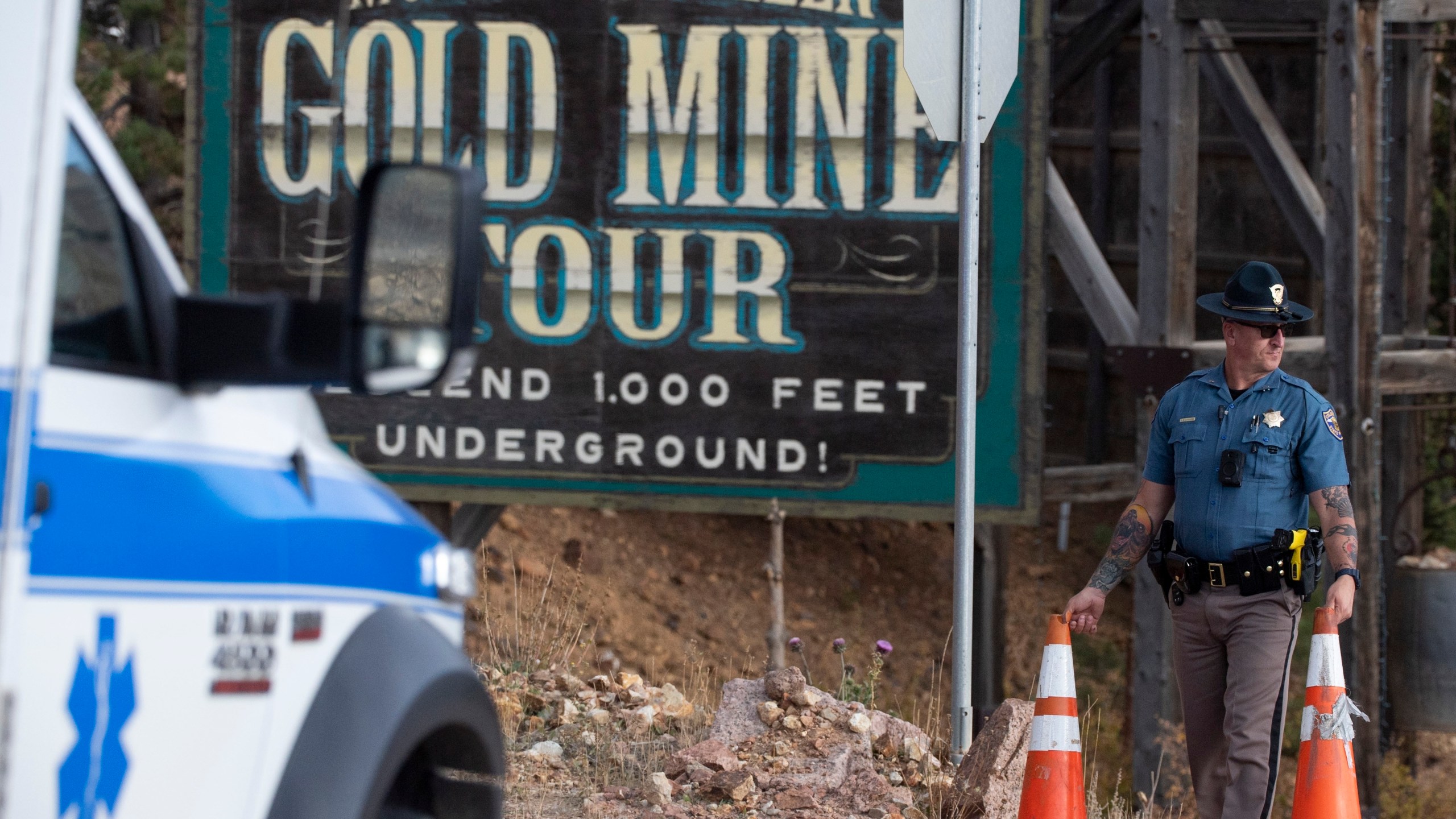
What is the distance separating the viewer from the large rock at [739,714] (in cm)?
551

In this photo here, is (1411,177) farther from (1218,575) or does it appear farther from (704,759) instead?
(704,759)

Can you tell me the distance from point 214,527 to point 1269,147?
823 centimetres

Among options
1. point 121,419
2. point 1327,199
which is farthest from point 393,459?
point 121,419

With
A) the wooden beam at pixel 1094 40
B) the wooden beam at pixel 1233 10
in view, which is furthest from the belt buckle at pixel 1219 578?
the wooden beam at pixel 1094 40

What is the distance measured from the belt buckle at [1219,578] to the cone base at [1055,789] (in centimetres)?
63

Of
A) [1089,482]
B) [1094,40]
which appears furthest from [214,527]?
[1094,40]

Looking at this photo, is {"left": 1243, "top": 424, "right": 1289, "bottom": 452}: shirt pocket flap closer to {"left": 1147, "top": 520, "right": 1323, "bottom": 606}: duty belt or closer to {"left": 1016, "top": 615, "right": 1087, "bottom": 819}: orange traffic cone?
{"left": 1147, "top": 520, "right": 1323, "bottom": 606}: duty belt

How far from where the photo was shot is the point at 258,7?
25.5ft

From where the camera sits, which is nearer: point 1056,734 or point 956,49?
point 1056,734

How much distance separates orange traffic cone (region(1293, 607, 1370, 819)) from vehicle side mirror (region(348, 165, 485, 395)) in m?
2.98

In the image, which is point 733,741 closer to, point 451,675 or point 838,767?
point 838,767

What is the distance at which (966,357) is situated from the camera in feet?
16.7

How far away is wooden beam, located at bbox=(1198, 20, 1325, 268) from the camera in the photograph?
8.85m

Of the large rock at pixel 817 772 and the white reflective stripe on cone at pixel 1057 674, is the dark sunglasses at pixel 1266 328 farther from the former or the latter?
the large rock at pixel 817 772
